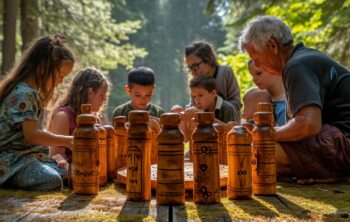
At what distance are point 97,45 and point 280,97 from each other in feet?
30.3

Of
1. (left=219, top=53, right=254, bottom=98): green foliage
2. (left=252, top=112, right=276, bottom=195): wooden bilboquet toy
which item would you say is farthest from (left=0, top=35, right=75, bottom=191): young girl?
(left=219, top=53, right=254, bottom=98): green foliage

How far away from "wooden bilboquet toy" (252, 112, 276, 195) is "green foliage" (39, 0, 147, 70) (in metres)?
8.17

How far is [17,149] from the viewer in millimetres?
3287

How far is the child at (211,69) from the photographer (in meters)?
5.46

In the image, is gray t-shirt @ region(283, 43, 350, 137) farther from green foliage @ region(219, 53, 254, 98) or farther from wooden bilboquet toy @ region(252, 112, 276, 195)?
green foliage @ region(219, 53, 254, 98)

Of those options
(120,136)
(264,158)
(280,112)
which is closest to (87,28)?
(280,112)

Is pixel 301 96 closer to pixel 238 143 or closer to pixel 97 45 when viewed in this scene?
pixel 238 143

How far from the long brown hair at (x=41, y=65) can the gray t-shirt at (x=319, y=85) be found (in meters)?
1.71

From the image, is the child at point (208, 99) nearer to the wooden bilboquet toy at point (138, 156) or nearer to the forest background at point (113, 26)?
the forest background at point (113, 26)

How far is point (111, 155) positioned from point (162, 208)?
3.88 feet

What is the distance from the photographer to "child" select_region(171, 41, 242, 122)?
546cm

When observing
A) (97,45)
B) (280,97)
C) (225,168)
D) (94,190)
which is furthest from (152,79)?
(97,45)

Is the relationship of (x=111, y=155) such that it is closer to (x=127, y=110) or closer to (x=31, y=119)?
(x=31, y=119)

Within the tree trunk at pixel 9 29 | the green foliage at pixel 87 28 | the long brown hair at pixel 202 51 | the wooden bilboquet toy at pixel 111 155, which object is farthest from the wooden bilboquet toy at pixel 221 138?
the tree trunk at pixel 9 29
